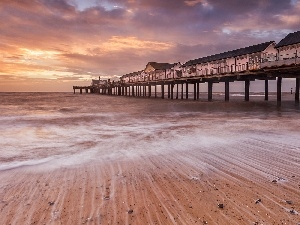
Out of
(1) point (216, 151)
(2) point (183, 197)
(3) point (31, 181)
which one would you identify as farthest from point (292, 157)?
(3) point (31, 181)

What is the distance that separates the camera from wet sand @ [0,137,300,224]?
144 inches

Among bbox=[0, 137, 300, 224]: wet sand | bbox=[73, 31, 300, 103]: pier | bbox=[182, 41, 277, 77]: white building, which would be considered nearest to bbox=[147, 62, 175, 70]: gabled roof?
bbox=[73, 31, 300, 103]: pier

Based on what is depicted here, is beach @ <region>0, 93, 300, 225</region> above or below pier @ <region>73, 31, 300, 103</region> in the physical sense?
below

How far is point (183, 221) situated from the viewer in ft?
11.6

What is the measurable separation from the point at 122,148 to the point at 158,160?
1990 millimetres

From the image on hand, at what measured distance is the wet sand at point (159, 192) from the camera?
144 inches

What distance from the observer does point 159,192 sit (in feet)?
14.9

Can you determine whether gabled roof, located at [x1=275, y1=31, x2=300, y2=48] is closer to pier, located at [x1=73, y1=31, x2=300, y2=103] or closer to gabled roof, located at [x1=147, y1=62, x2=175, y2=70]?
pier, located at [x1=73, y1=31, x2=300, y2=103]

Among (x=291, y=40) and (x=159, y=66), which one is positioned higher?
(x=159, y=66)

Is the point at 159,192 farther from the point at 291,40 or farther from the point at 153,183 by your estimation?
the point at 291,40

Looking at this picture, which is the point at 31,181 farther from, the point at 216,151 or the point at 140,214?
the point at 216,151

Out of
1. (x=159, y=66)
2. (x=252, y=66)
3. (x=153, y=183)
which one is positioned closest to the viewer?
(x=153, y=183)

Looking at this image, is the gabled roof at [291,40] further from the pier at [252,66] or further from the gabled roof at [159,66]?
the gabled roof at [159,66]

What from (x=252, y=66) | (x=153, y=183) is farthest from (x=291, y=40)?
(x=153, y=183)
